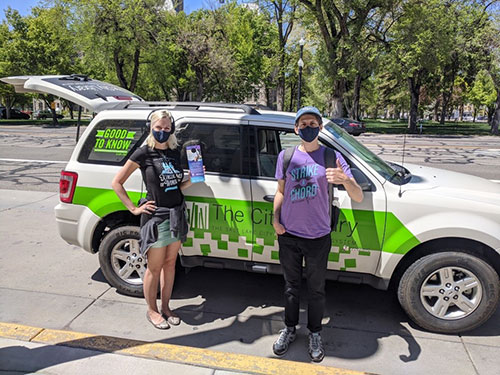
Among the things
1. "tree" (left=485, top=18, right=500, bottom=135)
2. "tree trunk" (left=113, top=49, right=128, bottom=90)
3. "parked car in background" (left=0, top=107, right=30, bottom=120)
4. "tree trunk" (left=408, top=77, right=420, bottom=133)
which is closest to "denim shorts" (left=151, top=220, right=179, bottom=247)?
"tree" (left=485, top=18, right=500, bottom=135)

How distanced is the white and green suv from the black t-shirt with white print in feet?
1.38

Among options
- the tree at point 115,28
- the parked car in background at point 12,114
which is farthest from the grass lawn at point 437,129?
the parked car in background at point 12,114

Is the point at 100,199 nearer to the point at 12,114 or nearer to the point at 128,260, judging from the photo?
the point at 128,260

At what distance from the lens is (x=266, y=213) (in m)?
3.36

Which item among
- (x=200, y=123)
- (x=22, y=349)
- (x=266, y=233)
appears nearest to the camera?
(x=22, y=349)

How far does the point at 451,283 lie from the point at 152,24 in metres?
30.6

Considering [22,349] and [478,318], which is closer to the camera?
[22,349]

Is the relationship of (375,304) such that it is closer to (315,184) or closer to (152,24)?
(315,184)

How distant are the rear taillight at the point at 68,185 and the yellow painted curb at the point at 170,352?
1.21 meters

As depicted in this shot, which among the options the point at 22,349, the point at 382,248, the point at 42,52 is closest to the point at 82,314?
the point at 22,349

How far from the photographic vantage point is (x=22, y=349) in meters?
2.92

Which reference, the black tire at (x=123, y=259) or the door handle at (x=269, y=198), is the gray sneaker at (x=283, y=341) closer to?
the door handle at (x=269, y=198)

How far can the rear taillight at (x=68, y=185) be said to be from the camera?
12.4 feet

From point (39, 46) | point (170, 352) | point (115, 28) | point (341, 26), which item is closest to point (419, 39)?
point (341, 26)
